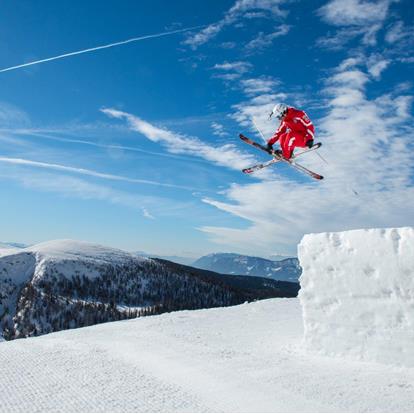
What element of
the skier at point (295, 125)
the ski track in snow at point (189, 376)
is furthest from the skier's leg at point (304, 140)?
the ski track in snow at point (189, 376)

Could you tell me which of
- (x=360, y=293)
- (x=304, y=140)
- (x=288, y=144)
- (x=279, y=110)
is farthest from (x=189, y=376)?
(x=279, y=110)

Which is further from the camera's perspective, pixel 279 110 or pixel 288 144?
pixel 288 144

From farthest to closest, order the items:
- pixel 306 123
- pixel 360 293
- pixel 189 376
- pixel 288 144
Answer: pixel 288 144 → pixel 306 123 → pixel 360 293 → pixel 189 376

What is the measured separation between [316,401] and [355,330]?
127 inches

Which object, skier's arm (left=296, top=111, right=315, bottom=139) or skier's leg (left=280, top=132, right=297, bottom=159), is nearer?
skier's arm (left=296, top=111, right=315, bottom=139)

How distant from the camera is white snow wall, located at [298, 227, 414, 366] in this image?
9219 millimetres

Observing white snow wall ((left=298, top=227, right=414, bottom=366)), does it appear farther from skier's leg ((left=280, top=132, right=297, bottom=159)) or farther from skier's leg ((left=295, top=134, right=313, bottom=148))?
skier's leg ((left=280, top=132, right=297, bottom=159))

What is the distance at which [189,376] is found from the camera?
8758mm

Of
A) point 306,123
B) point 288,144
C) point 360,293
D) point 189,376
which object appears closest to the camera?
point 189,376

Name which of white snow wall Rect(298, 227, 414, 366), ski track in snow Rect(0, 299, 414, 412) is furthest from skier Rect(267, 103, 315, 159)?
ski track in snow Rect(0, 299, 414, 412)

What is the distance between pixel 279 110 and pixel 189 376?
824cm

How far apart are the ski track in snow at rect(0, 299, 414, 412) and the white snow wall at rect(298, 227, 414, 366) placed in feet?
1.52

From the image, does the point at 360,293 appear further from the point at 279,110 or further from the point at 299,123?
the point at 279,110

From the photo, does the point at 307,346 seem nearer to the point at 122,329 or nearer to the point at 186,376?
the point at 186,376
